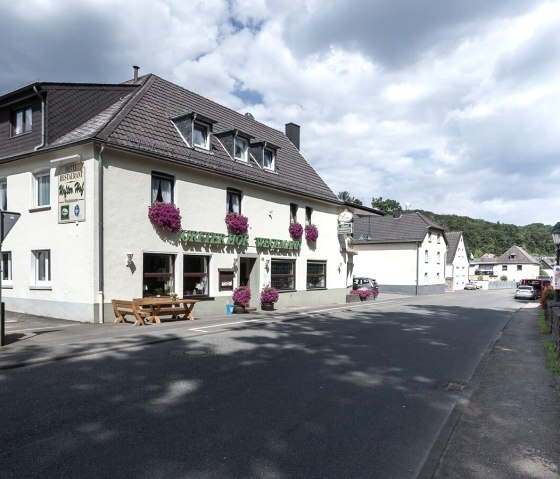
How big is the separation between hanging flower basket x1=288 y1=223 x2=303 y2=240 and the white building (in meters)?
1.23

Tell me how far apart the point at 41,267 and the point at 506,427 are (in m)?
15.4

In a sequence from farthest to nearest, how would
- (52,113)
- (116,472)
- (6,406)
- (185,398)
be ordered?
1. (52,113)
2. (185,398)
3. (6,406)
4. (116,472)

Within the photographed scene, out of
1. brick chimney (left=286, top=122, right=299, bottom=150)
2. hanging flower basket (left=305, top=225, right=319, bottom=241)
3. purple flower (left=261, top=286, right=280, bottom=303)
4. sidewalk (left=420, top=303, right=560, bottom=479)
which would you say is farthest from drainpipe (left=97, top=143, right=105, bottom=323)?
brick chimney (left=286, top=122, right=299, bottom=150)

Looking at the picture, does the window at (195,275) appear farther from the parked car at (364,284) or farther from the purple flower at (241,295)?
the parked car at (364,284)

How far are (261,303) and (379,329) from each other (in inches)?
303

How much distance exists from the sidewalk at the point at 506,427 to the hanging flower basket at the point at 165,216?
10.9 meters

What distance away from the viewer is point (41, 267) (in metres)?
16.3

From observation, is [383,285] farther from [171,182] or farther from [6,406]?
[6,406]

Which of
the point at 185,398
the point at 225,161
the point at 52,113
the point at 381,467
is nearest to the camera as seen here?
the point at 381,467

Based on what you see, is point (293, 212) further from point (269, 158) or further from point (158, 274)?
point (158, 274)

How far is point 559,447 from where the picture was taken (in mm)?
5059

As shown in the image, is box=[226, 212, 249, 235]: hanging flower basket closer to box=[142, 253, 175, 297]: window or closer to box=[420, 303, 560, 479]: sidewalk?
box=[142, 253, 175, 297]: window

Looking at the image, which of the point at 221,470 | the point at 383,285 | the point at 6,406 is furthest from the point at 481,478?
the point at 383,285

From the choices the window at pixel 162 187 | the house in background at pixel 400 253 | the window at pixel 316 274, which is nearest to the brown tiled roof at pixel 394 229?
the house in background at pixel 400 253
